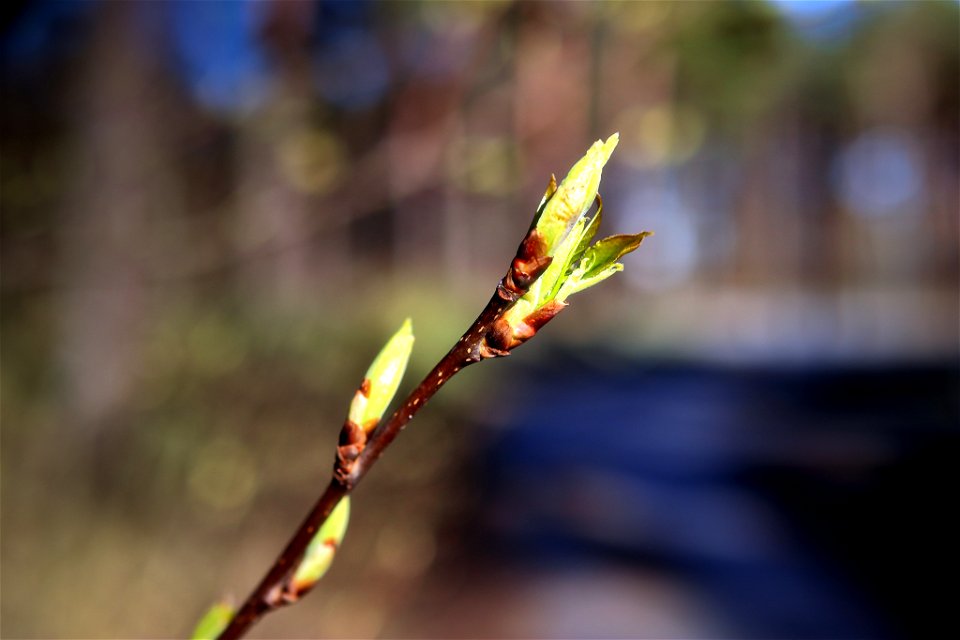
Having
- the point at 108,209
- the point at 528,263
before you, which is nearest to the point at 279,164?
the point at 108,209

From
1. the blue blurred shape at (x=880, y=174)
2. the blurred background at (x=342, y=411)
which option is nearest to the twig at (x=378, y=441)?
the blurred background at (x=342, y=411)

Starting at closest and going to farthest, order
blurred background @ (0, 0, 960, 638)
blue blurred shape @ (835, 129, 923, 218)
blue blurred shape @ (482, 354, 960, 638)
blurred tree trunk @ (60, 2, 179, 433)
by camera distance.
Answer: blurred background @ (0, 0, 960, 638) → blurred tree trunk @ (60, 2, 179, 433) → blue blurred shape @ (482, 354, 960, 638) → blue blurred shape @ (835, 129, 923, 218)

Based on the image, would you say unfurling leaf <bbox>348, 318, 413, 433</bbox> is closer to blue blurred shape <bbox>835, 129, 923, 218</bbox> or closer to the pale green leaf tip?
the pale green leaf tip

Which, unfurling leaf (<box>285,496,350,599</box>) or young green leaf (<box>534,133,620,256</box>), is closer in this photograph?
young green leaf (<box>534,133,620,256</box>)

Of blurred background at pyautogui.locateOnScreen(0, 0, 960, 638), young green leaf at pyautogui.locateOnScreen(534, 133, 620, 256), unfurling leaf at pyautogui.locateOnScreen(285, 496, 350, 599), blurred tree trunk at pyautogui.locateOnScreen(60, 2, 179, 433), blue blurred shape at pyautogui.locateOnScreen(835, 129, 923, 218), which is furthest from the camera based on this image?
blue blurred shape at pyautogui.locateOnScreen(835, 129, 923, 218)

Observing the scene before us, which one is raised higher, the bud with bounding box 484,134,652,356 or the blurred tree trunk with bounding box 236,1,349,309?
the blurred tree trunk with bounding box 236,1,349,309

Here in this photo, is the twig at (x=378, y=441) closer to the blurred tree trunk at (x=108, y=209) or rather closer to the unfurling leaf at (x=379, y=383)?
the unfurling leaf at (x=379, y=383)

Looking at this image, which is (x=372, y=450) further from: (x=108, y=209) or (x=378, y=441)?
(x=108, y=209)

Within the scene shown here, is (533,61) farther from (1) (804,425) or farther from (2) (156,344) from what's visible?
(1) (804,425)

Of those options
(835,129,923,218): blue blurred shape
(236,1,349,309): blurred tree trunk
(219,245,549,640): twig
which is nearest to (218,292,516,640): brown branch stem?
(219,245,549,640): twig
